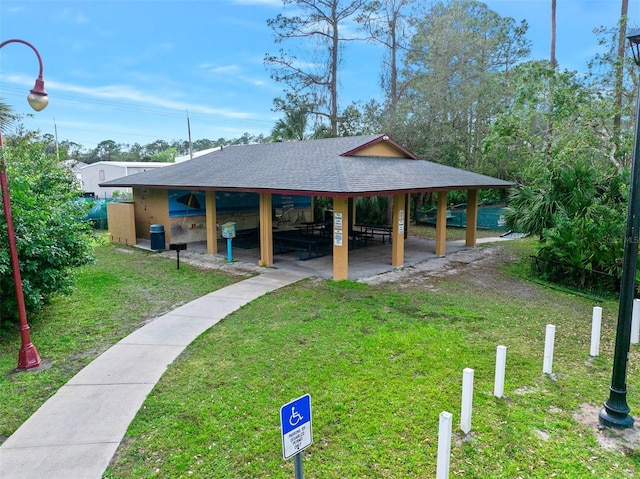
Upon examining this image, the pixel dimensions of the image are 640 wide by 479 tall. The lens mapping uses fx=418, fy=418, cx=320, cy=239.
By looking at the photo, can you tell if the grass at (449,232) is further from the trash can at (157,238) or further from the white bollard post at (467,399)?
the white bollard post at (467,399)

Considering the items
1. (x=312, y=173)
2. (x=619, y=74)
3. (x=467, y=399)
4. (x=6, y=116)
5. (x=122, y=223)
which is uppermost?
(x=619, y=74)

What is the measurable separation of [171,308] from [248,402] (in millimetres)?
4624

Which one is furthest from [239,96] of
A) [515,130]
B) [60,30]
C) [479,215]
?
[515,130]

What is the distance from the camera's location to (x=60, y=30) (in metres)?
22.1

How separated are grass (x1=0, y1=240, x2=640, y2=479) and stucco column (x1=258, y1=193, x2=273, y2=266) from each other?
138 inches

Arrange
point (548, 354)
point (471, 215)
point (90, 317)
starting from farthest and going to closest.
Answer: point (471, 215)
point (90, 317)
point (548, 354)

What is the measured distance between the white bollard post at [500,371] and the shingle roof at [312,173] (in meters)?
5.80

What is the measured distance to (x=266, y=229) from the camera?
13.0 meters

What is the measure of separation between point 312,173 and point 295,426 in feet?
33.9

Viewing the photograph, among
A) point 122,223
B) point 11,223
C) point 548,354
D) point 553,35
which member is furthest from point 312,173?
point 553,35

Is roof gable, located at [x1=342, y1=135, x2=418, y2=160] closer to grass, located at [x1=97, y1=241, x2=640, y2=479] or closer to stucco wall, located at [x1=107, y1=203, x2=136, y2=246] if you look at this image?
grass, located at [x1=97, y1=241, x2=640, y2=479]

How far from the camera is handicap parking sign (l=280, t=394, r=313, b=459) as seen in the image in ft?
9.05

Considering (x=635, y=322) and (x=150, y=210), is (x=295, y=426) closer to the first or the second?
(x=635, y=322)

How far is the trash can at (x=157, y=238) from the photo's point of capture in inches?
632
